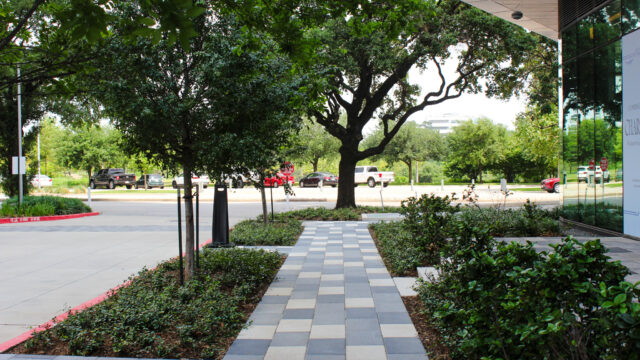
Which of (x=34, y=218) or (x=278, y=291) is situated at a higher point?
(x=34, y=218)

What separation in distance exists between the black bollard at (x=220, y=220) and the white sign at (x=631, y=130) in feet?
29.1

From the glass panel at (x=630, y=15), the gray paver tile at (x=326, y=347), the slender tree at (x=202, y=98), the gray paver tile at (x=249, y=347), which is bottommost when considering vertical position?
the gray paver tile at (x=249, y=347)

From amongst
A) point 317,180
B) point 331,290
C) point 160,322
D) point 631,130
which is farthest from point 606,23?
point 317,180

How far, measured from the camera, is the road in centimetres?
598

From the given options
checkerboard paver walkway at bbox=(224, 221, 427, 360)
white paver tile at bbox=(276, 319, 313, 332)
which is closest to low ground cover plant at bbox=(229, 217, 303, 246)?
checkerboard paver walkway at bbox=(224, 221, 427, 360)

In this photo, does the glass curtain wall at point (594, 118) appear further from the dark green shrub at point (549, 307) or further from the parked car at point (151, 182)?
the parked car at point (151, 182)

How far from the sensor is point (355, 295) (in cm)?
614

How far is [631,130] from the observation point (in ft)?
31.6

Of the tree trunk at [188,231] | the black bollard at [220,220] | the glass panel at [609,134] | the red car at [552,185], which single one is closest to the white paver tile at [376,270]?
the tree trunk at [188,231]

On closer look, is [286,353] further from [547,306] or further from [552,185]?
[552,185]

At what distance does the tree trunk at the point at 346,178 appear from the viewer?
17781 millimetres

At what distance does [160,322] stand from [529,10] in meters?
13.0

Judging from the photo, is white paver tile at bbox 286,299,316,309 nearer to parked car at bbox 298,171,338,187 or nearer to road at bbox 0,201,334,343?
road at bbox 0,201,334,343

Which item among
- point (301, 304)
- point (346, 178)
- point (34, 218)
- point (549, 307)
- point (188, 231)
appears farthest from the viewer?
point (346, 178)
